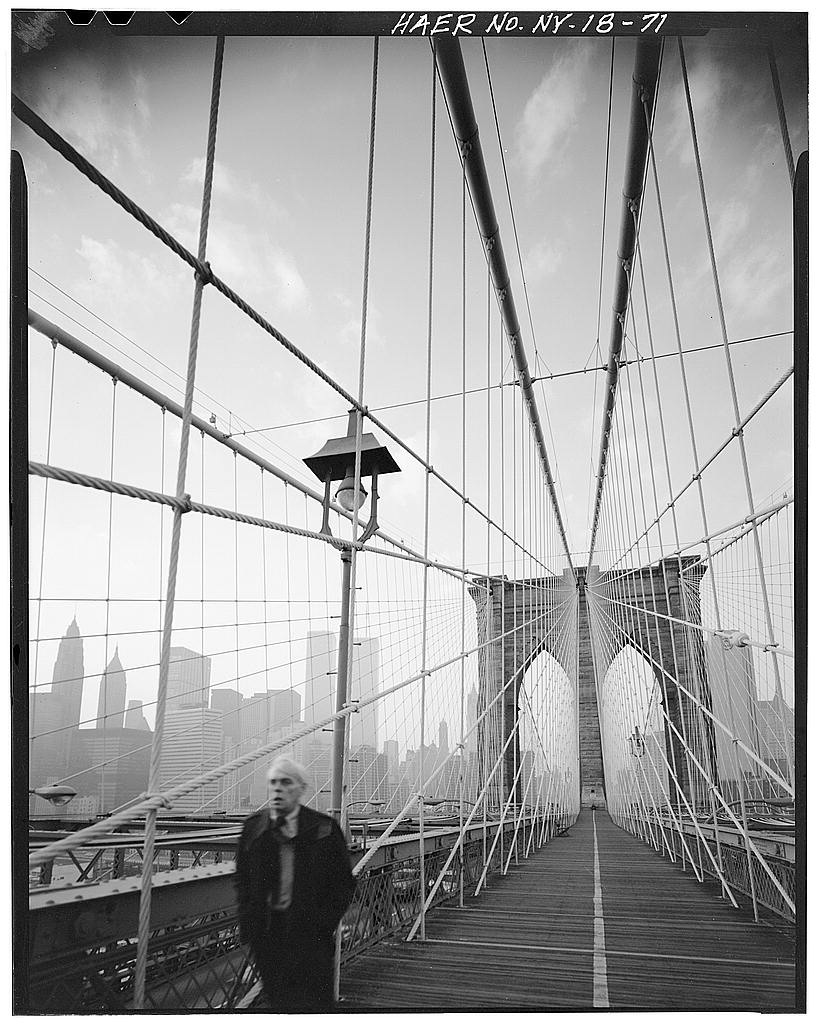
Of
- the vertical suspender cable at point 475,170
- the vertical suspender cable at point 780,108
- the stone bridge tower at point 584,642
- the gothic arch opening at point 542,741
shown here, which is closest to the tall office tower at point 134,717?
the vertical suspender cable at point 475,170

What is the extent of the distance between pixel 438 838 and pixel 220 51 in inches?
105

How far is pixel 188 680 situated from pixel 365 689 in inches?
48.1

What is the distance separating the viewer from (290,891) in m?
1.23

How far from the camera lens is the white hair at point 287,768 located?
4.12 feet

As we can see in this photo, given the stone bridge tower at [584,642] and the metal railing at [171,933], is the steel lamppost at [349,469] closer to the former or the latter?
the metal railing at [171,933]

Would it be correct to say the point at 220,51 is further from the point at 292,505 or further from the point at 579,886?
the point at 579,886

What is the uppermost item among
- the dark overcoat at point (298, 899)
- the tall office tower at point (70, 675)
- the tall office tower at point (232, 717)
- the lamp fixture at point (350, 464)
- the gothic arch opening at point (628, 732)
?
the lamp fixture at point (350, 464)

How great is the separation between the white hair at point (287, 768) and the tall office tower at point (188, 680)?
1.16 meters

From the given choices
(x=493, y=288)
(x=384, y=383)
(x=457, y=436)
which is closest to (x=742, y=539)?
(x=384, y=383)

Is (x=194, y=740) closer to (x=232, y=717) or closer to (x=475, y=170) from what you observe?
(x=232, y=717)

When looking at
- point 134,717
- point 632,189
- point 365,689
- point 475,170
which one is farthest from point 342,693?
point 632,189

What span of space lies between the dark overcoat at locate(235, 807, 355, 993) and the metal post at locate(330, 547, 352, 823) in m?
0.22

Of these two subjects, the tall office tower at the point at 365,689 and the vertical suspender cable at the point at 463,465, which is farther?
the vertical suspender cable at the point at 463,465

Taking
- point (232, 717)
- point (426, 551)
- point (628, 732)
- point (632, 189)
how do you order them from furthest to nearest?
point (628, 732)
point (632, 189)
point (232, 717)
point (426, 551)
